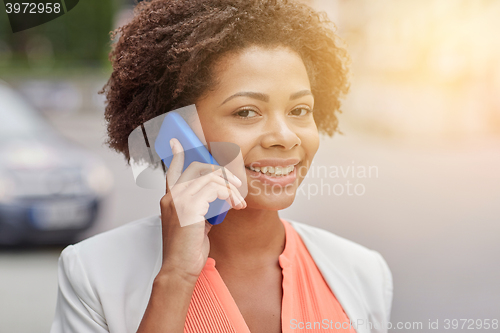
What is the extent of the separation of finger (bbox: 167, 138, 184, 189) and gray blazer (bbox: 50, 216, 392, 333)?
0.33 metres

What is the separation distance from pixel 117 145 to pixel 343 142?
5.57m

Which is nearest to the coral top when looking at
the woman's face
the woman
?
the woman

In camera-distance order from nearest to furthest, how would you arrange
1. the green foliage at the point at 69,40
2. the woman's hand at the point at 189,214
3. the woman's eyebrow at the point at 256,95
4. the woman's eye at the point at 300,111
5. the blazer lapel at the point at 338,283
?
the woman's hand at the point at 189,214, the woman's eyebrow at the point at 256,95, the woman's eye at the point at 300,111, the blazer lapel at the point at 338,283, the green foliage at the point at 69,40

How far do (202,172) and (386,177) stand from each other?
18.9 feet

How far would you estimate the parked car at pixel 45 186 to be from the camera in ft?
13.1

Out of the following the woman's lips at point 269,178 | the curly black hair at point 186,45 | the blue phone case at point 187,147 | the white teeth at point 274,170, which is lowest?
the woman's lips at point 269,178

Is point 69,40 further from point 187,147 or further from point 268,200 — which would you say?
point 268,200

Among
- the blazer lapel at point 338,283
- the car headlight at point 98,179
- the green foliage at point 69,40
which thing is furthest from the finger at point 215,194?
the green foliage at point 69,40

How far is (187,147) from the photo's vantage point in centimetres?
166

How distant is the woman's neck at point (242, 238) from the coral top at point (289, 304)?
0.28 feet

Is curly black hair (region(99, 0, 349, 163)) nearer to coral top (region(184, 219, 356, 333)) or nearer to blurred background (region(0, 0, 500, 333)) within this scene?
blurred background (region(0, 0, 500, 333))

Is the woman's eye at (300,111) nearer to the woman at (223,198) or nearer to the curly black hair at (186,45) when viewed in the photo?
the woman at (223,198)

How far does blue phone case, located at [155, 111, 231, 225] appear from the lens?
1618 mm

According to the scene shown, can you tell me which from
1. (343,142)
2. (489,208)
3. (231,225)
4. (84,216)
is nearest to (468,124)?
(489,208)
